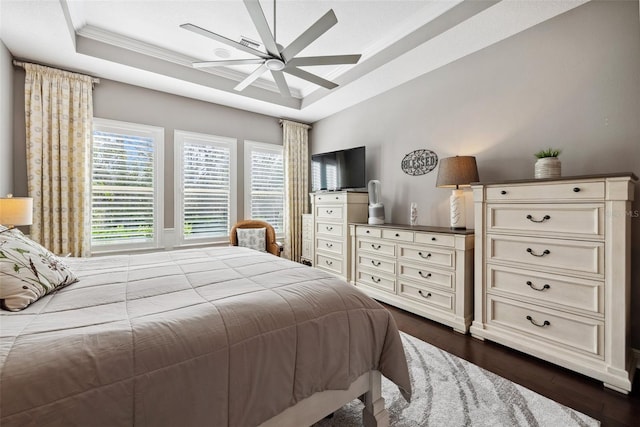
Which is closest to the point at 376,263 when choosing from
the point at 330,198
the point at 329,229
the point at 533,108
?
the point at 329,229

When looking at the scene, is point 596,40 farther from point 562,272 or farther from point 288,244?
point 288,244

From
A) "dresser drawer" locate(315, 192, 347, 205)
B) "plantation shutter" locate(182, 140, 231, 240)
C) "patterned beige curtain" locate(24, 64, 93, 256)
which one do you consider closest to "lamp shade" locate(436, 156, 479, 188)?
"dresser drawer" locate(315, 192, 347, 205)

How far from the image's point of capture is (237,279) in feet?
4.92

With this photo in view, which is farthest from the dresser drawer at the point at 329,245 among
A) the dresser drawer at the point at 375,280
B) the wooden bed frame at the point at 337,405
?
the wooden bed frame at the point at 337,405

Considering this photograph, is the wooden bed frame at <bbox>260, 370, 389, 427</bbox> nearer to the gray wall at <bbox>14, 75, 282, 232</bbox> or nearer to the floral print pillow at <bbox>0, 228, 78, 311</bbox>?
the floral print pillow at <bbox>0, 228, 78, 311</bbox>

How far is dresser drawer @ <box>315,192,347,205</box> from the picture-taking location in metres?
3.89

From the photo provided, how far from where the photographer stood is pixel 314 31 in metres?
1.92

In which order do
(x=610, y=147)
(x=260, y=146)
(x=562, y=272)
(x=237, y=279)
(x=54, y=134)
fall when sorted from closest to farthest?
(x=237, y=279)
(x=562, y=272)
(x=610, y=147)
(x=54, y=134)
(x=260, y=146)

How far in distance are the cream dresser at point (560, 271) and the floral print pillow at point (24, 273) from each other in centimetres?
290

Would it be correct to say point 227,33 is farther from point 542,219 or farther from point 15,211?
point 542,219

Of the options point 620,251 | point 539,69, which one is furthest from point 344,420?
point 539,69

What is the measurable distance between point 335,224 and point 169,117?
9.28 ft

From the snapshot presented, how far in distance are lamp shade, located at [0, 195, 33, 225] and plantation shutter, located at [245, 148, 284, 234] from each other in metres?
2.71

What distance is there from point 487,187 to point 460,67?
60.3 inches
